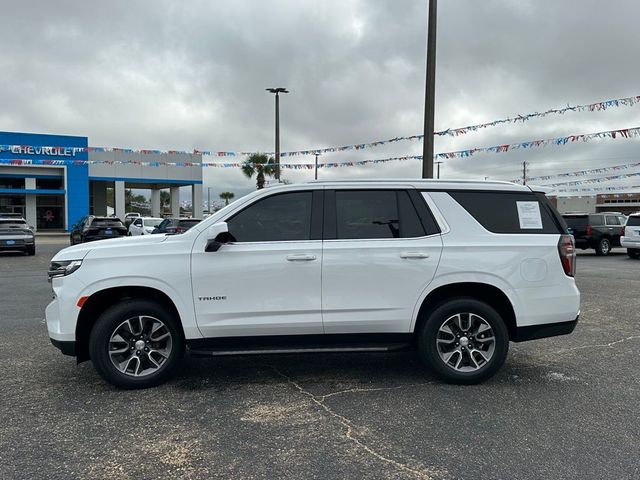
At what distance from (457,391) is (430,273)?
1.08 meters

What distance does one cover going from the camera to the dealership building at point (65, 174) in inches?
1377

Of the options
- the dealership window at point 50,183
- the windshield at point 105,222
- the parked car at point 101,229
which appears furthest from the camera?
the dealership window at point 50,183

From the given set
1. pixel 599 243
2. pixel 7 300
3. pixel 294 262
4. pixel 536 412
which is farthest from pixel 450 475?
pixel 599 243

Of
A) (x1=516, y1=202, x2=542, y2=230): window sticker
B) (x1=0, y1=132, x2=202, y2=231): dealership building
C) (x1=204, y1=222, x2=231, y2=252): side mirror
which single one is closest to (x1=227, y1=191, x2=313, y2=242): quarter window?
(x1=204, y1=222, x2=231, y2=252): side mirror

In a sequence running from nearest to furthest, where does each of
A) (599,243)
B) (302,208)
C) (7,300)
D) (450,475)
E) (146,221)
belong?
1. (450,475)
2. (302,208)
3. (7,300)
4. (599,243)
5. (146,221)

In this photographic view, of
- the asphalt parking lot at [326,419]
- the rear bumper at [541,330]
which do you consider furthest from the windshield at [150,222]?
the rear bumper at [541,330]

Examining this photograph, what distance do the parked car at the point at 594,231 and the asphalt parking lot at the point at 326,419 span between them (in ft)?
50.1

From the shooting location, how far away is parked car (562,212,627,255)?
1983 cm

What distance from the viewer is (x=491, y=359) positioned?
4738mm

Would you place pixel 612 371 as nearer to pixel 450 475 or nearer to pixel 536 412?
pixel 536 412

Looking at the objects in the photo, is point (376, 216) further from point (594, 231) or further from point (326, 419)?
point (594, 231)

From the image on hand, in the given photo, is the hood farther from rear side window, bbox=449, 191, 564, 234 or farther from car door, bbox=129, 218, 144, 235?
car door, bbox=129, 218, 144, 235

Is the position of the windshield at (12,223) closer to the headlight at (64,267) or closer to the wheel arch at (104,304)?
the headlight at (64,267)

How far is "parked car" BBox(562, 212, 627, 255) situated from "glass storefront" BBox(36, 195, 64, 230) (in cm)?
3542
